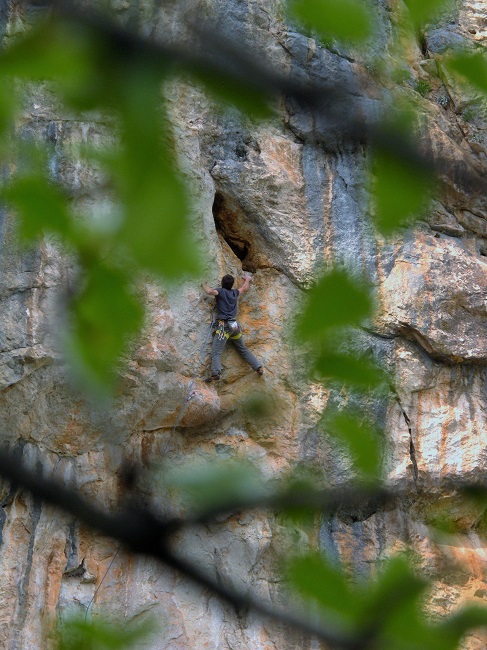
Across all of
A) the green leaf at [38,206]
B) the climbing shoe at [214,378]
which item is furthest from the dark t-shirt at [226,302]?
the green leaf at [38,206]

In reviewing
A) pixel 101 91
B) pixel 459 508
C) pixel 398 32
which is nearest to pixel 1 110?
pixel 101 91

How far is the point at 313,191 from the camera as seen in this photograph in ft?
22.2

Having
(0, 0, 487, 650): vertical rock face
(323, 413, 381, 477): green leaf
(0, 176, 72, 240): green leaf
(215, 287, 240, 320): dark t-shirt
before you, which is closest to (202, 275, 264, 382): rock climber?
(215, 287, 240, 320): dark t-shirt

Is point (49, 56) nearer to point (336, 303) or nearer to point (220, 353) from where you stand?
point (336, 303)

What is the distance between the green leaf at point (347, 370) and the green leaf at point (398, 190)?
4.0 inches

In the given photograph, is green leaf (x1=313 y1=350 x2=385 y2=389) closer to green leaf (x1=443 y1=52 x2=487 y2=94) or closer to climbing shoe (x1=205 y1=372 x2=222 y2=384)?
green leaf (x1=443 y1=52 x2=487 y2=94)

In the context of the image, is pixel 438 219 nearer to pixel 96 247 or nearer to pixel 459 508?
pixel 459 508

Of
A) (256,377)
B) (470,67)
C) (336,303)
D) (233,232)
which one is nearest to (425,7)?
(470,67)

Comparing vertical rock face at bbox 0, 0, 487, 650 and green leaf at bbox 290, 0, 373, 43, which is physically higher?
green leaf at bbox 290, 0, 373, 43

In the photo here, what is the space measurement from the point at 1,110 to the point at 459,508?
6.72 m

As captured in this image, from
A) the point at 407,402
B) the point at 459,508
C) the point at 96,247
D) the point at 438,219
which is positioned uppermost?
the point at 96,247

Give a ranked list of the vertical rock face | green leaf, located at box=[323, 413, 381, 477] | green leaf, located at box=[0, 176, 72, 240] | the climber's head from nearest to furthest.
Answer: green leaf, located at box=[0, 176, 72, 240] → green leaf, located at box=[323, 413, 381, 477] → the vertical rock face → the climber's head

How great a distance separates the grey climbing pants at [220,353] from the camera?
6.37 meters

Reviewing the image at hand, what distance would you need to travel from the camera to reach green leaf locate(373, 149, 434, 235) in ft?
2.02
